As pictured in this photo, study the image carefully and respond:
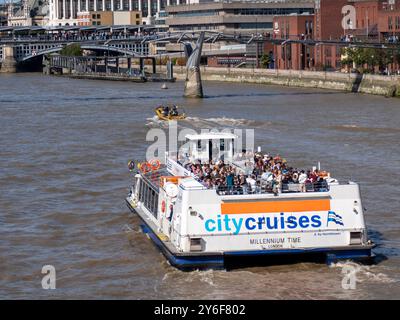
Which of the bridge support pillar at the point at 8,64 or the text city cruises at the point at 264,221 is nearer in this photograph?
the text city cruises at the point at 264,221

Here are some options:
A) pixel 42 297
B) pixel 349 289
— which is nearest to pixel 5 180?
pixel 42 297

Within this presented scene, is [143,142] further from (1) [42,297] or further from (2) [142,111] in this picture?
(1) [42,297]

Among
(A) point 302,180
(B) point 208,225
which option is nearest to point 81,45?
(A) point 302,180

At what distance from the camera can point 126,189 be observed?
27.9 meters

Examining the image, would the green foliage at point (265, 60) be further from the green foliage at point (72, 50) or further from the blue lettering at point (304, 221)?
the blue lettering at point (304, 221)

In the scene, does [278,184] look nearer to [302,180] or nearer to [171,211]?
[302,180]

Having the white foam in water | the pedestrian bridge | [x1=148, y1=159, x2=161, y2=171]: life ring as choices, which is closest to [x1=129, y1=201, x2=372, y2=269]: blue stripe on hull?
the white foam in water

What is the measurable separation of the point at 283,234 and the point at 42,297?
393cm

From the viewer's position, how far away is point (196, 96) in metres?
68.4

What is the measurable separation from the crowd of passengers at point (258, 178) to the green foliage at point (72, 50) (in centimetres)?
10037

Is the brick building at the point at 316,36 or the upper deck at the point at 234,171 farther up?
the brick building at the point at 316,36

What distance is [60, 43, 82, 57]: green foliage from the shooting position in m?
120

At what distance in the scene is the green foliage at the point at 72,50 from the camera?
12032 centimetres

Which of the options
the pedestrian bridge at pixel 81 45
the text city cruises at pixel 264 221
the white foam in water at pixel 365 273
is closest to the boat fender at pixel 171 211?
the text city cruises at pixel 264 221
